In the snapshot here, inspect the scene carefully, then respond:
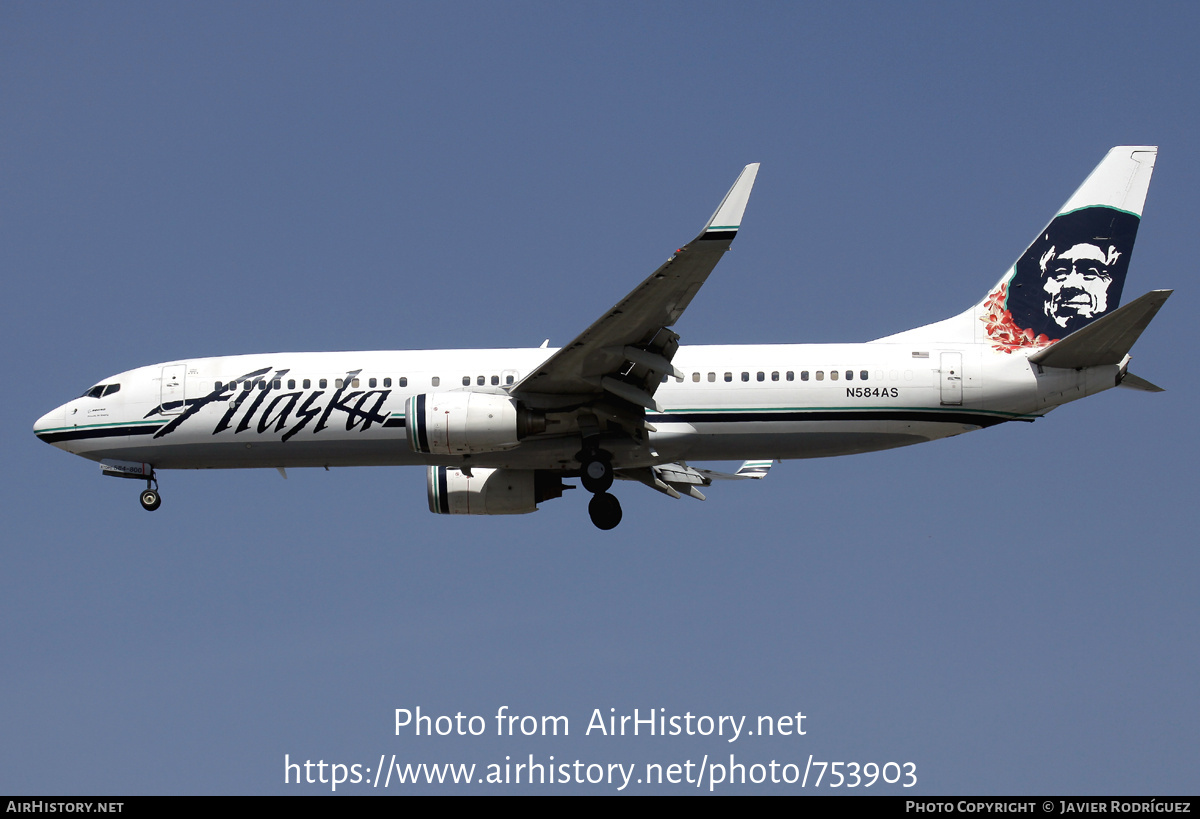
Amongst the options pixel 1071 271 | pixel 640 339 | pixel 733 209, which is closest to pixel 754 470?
pixel 1071 271

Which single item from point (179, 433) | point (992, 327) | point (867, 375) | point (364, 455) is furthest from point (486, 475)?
point (992, 327)

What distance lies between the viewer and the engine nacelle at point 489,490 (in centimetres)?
2822

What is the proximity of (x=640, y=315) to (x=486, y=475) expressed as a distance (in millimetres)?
6752

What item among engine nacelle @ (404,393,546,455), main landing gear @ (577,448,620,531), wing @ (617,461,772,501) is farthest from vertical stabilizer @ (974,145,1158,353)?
engine nacelle @ (404,393,546,455)

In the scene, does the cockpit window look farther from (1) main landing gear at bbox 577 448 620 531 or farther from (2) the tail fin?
(2) the tail fin

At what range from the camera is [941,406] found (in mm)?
26250

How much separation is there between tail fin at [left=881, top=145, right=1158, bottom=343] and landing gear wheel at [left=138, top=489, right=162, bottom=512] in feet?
51.7

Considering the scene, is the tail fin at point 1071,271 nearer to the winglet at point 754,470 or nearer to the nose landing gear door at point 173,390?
the winglet at point 754,470

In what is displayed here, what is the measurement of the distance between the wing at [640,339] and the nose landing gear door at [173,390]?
7753 millimetres

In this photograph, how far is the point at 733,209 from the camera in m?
20.9

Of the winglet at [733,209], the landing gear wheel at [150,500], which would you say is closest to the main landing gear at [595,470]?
the winglet at [733,209]

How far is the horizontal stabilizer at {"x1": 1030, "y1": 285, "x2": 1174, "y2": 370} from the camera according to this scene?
77.5ft

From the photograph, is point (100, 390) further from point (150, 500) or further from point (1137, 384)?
point (1137, 384)
